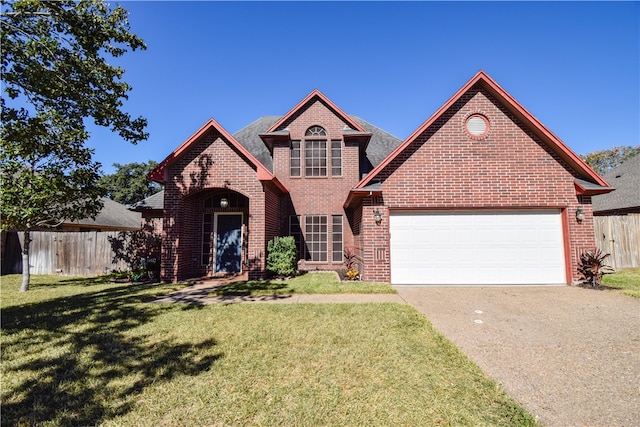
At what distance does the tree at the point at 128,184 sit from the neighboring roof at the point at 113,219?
15976 millimetres

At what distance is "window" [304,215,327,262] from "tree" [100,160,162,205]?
A: 39396mm

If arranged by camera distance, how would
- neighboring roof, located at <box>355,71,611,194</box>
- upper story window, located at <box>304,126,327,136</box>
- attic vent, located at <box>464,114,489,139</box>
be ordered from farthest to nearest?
upper story window, located at <box>304,126,327,136</box>, attic vent, located at <box>464,114,489,139</box>, neighboring roof, located at <box>355,71,611,194</box>

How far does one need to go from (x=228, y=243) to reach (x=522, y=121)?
37.7 ft

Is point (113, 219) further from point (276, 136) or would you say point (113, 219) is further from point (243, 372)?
point (243, 372)

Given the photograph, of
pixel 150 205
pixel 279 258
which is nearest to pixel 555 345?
pixel 279 258

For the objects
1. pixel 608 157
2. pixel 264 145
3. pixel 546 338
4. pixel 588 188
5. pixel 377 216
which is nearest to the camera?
pixel 546 338

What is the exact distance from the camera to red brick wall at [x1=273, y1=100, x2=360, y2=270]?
42.9 ft

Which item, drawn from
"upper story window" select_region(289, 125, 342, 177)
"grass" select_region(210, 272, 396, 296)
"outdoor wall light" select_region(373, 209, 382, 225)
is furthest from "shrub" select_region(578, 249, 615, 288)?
"upper story window" select_region(289, 125, 342, 177)

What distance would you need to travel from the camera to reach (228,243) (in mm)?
11891

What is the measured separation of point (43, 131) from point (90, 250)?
647cm

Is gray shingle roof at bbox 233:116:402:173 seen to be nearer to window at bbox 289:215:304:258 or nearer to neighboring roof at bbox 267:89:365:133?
neighboring roof at bbox 267:89:365:133

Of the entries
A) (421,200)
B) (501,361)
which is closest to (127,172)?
(421,200)

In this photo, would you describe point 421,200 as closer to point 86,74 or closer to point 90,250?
point 86,74

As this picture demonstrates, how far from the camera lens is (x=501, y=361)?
3900mm
